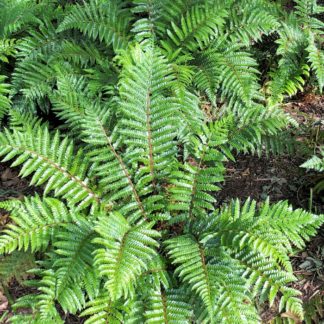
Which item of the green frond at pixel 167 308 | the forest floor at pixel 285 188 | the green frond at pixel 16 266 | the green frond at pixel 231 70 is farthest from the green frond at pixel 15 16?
the green frond at pixel 167 308

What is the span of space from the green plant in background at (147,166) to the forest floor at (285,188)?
0.16m

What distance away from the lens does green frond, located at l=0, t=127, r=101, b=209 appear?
3.50 meters

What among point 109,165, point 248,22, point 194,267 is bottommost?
point 194,267

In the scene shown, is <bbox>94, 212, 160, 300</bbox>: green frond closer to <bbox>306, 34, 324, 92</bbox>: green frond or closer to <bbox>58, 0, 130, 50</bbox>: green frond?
<bbox>58, 0, 130, 50</bbox>: green frond


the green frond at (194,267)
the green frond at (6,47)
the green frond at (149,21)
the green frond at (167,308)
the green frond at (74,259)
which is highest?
the green frond at (149,21)

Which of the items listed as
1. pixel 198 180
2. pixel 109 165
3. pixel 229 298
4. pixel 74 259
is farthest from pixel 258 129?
pixel 74 259

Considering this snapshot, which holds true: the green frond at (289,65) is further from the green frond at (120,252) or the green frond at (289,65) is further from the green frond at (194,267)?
the green frond at (120,252)

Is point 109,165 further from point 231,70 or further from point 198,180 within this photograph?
point 231,70

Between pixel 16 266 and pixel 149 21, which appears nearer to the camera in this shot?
pixel 16 266

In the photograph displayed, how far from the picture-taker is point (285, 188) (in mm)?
4168

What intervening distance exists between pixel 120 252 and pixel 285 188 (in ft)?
6.32

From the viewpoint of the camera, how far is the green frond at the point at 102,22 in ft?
14.4

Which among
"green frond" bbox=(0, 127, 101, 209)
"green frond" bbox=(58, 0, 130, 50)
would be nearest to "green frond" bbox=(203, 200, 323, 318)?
"green frond" bbox=(0, 127, 101, 209)

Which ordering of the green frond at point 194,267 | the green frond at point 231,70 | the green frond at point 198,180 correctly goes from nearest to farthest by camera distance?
the green frond at point 194,267 < the green frond at point 198,180 < the green frond at point 231,70
